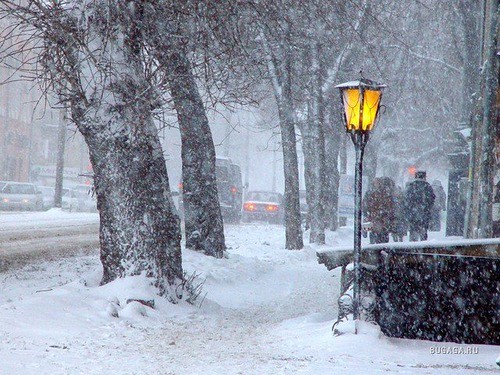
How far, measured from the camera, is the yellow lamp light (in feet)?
28.1

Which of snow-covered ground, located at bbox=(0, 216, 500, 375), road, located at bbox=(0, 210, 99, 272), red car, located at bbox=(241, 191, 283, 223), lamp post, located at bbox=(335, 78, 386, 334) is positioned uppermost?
lamp post, located at bbox=(335, 78, 386, 334)

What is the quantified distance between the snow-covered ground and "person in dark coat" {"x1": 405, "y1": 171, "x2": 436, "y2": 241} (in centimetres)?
652

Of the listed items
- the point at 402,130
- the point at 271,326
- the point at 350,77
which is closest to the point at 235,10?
the point at 271,326

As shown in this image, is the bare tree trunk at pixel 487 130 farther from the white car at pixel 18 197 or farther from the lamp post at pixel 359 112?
the white car at pixel 18 197

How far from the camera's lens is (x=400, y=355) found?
7332 mm

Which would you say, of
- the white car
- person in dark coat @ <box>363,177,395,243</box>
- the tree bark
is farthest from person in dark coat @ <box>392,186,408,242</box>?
the white car

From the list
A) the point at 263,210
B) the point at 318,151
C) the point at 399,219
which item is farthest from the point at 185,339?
the point at 263,210

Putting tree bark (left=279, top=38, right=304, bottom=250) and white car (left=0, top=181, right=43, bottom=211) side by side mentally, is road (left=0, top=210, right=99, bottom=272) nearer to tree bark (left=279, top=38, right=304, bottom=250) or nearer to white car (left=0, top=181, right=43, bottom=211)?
tree bark (left=279, top=38, right=304, bottom=250)

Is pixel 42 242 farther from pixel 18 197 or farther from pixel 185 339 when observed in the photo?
pixel 18 197

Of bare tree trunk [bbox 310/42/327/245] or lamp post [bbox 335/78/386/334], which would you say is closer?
lamp post [bbox 335/78/386/334]

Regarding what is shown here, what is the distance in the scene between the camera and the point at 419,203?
18.1 meters
